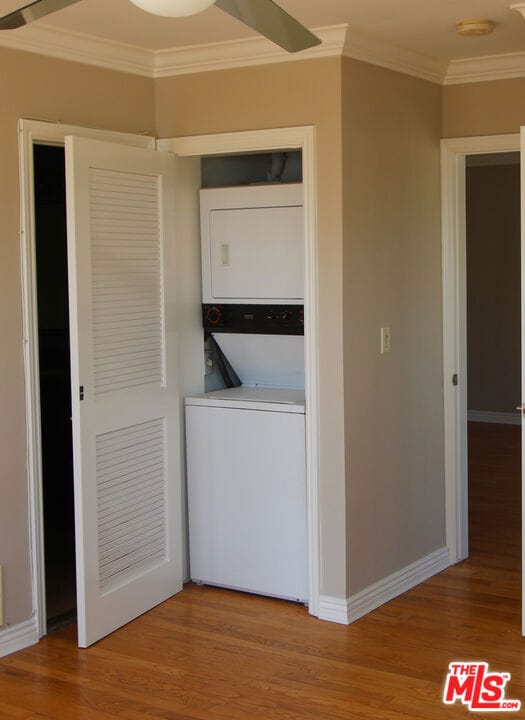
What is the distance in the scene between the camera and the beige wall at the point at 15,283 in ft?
11.6

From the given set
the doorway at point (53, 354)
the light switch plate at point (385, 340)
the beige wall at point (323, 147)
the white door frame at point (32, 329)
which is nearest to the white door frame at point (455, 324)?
the light switch plate at point (385, 340)

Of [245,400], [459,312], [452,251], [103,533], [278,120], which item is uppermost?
[278,120]

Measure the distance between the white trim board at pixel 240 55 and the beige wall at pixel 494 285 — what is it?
164 inches

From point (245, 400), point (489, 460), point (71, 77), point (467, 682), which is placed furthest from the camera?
point (489, 460)

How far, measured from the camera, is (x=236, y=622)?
3939mm

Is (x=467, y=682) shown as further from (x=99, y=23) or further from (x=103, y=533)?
(x=99, y=23)

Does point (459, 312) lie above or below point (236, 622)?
above

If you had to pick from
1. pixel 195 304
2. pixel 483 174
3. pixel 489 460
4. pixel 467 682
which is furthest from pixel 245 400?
pixel 483 174

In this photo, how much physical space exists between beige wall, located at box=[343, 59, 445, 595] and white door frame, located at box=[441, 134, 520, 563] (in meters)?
0.05

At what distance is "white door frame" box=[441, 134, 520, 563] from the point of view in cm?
444

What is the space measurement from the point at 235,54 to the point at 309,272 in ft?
3.14

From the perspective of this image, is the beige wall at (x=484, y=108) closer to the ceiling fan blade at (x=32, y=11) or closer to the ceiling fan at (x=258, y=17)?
the ceiling fan at (x=258, y=17)

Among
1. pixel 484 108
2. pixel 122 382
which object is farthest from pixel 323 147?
pixel 122 382

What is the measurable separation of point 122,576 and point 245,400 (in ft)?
2.98
